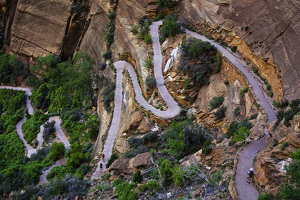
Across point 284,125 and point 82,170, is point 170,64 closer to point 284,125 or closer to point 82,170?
point 82,170

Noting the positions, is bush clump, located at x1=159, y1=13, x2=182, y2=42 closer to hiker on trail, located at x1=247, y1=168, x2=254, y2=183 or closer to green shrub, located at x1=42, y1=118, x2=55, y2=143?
green shrub, located at x1=42, y1=118, x2=55, y2=143

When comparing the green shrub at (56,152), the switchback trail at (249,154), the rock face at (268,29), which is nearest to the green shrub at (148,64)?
the rock face at (268,29)

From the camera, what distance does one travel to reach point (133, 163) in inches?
645

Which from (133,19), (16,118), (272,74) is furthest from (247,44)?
(16,118)

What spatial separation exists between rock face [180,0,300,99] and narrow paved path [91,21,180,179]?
6.77 meters

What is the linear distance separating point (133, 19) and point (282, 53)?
21.0 m

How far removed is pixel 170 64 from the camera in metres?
24.9

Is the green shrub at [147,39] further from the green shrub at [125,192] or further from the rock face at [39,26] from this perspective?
the rock face at [39,26]

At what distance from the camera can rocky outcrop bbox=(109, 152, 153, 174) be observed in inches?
625

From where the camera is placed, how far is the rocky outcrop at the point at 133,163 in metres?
15.9

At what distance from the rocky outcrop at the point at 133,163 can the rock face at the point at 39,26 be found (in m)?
32.6

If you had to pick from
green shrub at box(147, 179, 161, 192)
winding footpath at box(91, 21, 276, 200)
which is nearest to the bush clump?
winding footpath at box(91, 21, 276, 200)

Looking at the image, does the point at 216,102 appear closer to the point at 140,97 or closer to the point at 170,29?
the point at 140,97

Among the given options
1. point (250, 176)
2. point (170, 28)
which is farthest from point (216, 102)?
point (170, 28)
